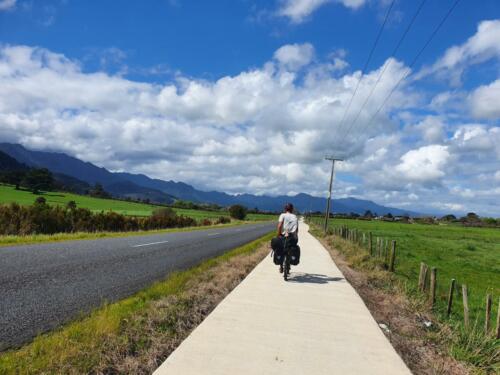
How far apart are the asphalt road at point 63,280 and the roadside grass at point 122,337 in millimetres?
474

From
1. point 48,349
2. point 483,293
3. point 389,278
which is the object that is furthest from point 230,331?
point 483,293

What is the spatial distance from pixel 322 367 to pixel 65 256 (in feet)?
29.4

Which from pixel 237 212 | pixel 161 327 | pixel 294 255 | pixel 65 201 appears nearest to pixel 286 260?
pixel 294 255

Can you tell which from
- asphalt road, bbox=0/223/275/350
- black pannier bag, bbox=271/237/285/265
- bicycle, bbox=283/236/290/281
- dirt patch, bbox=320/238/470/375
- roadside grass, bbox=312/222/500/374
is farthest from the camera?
black pannier bag, bbox=271/237/285/265

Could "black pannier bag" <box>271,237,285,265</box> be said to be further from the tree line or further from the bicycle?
the tree line

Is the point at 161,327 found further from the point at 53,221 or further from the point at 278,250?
the point at 53,221

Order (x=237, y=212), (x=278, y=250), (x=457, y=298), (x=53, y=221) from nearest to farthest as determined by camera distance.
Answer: (x=278, y=250), (x=457, y=298), (x=53, y=221), (x=237, y=212)

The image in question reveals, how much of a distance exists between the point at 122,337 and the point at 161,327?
0.84 metres

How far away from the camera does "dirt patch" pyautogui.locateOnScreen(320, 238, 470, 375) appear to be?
5121 mm

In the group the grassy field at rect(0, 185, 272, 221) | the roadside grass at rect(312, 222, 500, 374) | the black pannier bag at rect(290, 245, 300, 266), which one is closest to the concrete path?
the roadside grass at rect(312, 222, 500, 374)

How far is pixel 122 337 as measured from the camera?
4.68 meters

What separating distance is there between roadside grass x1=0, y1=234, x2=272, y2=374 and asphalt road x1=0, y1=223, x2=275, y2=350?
1.55 ft

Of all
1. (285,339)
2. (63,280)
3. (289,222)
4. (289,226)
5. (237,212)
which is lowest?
(63,280)

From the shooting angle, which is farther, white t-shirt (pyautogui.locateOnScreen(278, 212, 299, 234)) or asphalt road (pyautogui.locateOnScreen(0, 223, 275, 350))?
white t-shirt (pyautogui.locateOnScreen(278, 212, 299, 234))
